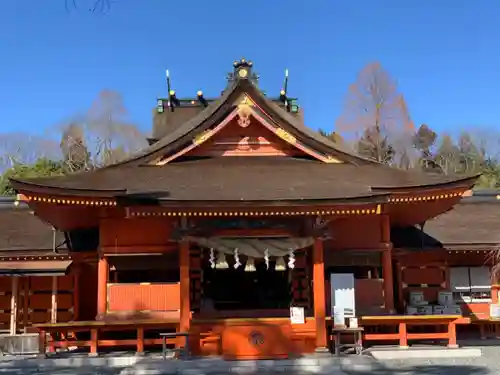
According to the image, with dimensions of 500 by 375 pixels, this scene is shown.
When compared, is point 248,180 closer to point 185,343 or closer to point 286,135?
point 286,135

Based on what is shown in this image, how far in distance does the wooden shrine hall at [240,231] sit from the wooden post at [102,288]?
Result: 3 cm

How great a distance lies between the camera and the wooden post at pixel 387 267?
1521cm

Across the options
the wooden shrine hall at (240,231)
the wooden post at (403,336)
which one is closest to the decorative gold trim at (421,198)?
the wooden shrine hall at (240,231)

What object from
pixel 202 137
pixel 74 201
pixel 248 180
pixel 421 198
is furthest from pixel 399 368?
pixel 202 137

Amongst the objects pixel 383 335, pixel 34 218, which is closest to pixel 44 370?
pixel 383 335

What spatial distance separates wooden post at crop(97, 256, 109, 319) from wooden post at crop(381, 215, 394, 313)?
24.2ft

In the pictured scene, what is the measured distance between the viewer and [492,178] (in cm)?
4638

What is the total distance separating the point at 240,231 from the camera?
1435 cm

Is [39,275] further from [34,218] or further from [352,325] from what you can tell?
[352,325]

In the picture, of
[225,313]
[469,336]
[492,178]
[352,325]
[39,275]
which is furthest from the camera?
[492,178]

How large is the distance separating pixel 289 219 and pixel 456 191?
4163mm

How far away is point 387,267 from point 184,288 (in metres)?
5.53

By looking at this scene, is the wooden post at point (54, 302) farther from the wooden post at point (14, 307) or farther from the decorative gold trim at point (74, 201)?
the decorative gold trim at point (74, 201)

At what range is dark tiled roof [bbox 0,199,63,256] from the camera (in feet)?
59.3
